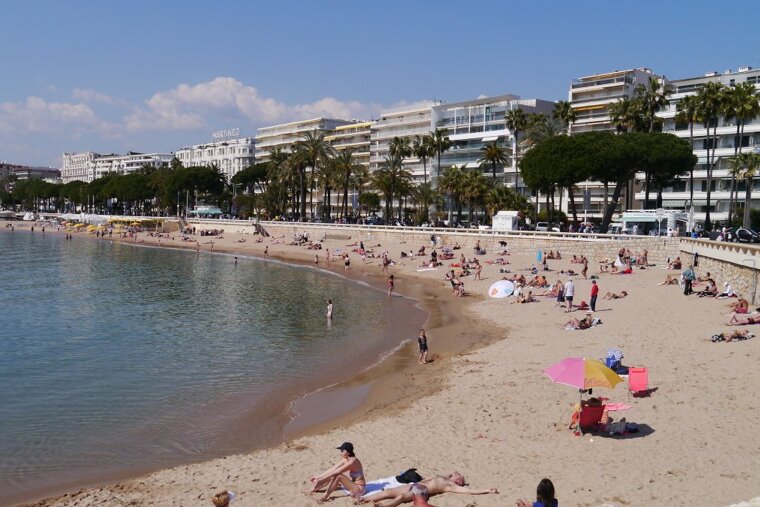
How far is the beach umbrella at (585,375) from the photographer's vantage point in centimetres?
1207

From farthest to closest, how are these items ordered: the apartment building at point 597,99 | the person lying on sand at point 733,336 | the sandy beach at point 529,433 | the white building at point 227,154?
the white building at point 227,154, the apartment building at point 597,99, the person lying on sand at point 733,336, the sandy beach at point 529,433

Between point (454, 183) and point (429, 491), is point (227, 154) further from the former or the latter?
point (429, 491)

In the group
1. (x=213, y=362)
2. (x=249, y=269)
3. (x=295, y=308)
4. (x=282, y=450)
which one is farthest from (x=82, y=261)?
(x=282, y=450)

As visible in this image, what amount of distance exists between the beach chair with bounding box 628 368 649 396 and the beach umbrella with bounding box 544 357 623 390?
82.4 inches

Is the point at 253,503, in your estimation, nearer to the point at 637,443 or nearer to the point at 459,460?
the point at 459,460

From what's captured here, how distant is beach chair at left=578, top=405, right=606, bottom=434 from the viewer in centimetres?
1209

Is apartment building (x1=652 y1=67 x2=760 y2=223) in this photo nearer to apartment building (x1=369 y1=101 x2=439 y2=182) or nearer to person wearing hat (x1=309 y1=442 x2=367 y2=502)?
apartment building (x1=369 y1=101 x2=439 y2=182)

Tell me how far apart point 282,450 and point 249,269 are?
43188mm

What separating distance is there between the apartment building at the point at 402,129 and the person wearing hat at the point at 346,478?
90538mm

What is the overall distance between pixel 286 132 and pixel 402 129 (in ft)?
146

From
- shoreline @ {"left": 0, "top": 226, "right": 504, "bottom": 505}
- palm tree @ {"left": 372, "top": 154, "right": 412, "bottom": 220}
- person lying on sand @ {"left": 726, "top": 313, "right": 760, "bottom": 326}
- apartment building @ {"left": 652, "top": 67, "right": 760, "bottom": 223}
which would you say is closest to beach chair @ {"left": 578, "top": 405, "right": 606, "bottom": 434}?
shoreline @ {"left": 0, "top": 226, "right": 504, "bottom": 505}

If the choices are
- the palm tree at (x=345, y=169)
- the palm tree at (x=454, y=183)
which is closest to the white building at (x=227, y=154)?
the palm tree at (x=345, y=169)

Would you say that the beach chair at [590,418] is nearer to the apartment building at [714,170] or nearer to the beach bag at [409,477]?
the beach bag at [409,477]

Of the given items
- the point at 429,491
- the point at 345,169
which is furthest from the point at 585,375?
the point at 345,169
